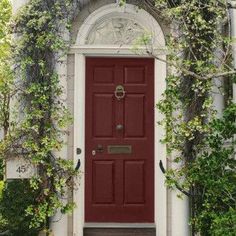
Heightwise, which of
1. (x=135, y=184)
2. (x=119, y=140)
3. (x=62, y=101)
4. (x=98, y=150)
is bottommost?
(x=135, y=184)

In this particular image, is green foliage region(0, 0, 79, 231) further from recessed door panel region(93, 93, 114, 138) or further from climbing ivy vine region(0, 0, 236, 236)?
recessed door panel region(93, 93, 114, 138)

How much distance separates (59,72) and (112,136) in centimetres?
111

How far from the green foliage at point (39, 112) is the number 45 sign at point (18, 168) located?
84mm

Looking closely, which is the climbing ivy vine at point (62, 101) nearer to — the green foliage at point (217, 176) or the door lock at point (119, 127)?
the green foliage at point (217, 176)

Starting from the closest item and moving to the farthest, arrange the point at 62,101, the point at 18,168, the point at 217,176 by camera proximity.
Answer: the point at 217,176, the point at 18,168, the point at 62,101

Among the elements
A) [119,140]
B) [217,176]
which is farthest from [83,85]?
[217,176]

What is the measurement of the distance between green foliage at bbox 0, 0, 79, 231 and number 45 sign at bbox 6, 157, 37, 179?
8 centimetres

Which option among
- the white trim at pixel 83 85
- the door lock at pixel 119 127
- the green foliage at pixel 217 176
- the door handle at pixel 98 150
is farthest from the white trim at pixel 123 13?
the green foliage at pixel 217 176

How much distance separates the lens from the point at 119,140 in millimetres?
7105

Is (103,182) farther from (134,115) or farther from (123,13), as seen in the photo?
(123,13)

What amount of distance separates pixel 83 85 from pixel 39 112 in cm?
82

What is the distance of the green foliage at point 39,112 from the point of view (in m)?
6.49

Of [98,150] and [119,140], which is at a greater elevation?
[119,140]

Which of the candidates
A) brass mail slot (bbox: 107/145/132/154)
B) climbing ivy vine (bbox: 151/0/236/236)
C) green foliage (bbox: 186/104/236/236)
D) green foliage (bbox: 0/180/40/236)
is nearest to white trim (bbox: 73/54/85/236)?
brass mail slot (bbox: 107/145/132/154)
